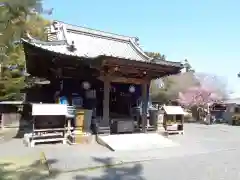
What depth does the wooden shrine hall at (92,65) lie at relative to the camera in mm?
10398

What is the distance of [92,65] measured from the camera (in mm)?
10688

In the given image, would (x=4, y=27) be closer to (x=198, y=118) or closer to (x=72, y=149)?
(x=72, y=149)

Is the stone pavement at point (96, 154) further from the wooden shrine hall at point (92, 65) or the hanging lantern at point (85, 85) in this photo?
the hanging lantern at point (85, 85)

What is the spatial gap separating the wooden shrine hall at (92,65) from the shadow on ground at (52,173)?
13.5 feet

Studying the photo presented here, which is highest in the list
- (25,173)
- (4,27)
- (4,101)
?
(4,27)

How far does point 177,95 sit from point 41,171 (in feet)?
88.4

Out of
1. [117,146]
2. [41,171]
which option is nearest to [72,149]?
[117,146]

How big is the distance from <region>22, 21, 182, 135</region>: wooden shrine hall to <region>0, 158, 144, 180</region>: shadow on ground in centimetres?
412

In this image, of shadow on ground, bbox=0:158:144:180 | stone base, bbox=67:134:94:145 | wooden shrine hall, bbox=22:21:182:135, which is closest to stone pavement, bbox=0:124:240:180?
shadow on ground, bbox=0:158:144:180

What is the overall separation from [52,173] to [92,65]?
5.60 metres

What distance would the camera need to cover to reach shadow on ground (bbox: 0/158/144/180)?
5.84 metres

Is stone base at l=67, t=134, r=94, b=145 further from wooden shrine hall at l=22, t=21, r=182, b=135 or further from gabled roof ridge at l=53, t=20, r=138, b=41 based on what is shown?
gabled roof ridge at l=53, t=20, r=138, b=41

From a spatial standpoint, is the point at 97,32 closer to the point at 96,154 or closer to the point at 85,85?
the point at 85,85

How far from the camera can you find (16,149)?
8.72 metres
